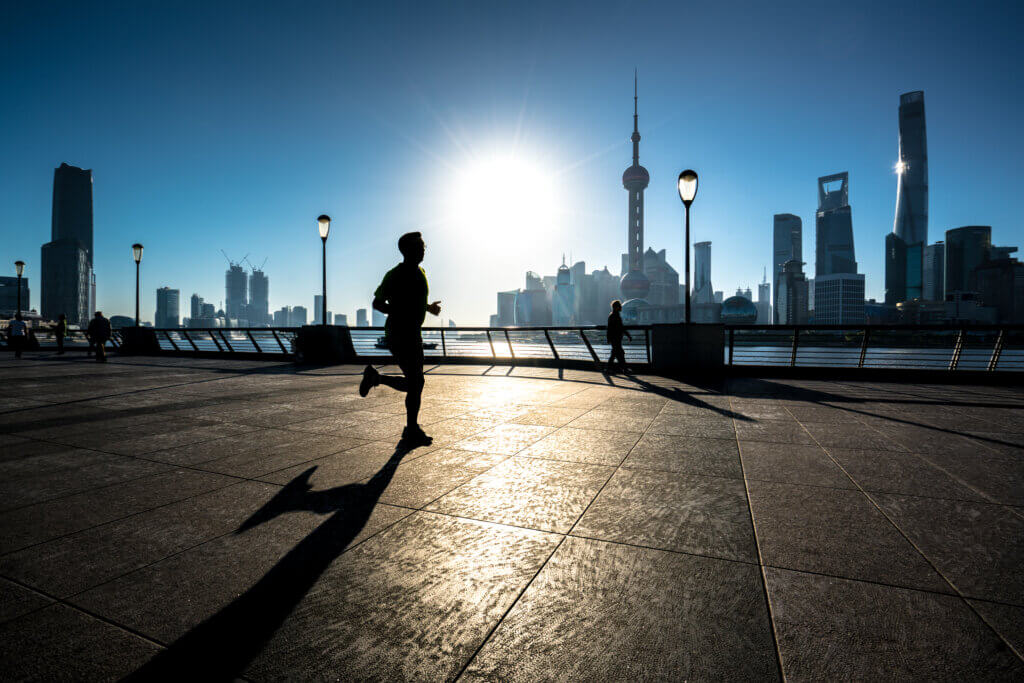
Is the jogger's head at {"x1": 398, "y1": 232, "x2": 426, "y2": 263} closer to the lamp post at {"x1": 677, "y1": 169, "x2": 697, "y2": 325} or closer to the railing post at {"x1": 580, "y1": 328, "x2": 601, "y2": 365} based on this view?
the lamp post at {"x1": 677, "y1": 169, "x2": 697, "y2": 325}

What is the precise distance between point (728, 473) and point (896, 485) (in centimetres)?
111

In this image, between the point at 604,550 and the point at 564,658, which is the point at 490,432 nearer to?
the point at 604,550

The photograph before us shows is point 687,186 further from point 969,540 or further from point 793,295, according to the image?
point 793,295

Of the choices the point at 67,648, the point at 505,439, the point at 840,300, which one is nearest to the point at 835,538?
the point at 505,439

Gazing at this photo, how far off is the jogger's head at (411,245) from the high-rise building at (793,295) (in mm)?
187961

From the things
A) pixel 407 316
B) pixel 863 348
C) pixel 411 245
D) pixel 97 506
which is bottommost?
pixel 97 506

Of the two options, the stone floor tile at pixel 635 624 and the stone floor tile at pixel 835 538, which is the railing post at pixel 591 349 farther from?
the stone floor tile at pixel 635 624

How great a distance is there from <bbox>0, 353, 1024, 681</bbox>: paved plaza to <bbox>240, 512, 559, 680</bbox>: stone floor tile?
1 centimetres

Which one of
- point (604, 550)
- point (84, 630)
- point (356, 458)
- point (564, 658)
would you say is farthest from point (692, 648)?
point (356, 458)

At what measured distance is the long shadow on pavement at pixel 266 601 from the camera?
147cm

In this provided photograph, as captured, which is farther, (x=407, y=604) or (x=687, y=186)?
(x=687, y=186)

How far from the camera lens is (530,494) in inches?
122

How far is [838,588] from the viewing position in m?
1.94

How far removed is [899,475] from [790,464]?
2.37 feet
